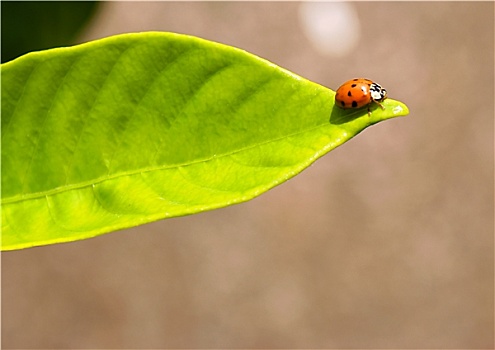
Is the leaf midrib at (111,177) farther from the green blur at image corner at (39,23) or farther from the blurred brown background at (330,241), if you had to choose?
the blurred brown background at (330,241)

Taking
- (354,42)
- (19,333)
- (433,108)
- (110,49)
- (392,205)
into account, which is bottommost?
(110,49)

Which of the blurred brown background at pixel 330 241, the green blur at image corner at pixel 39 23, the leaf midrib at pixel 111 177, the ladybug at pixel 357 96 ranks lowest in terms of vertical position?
the leaf midrib at pixel 111 177

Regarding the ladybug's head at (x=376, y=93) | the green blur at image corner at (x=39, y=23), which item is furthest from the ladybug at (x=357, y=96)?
the green blur at image corner at (x=39, y=23)

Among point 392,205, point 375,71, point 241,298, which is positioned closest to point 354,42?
point 375,71

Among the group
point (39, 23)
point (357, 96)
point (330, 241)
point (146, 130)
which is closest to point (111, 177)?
point (146, 130)

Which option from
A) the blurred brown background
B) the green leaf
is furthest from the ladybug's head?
the blurred brown background

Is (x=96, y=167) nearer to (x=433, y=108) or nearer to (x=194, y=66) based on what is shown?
(x=194, y=66)
